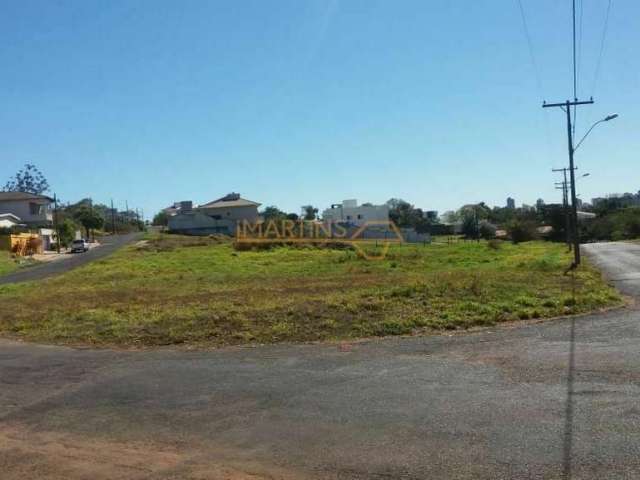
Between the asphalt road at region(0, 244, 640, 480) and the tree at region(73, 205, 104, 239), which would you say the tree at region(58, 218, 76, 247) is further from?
the asphalt road at region(0, 244, 640, 480)

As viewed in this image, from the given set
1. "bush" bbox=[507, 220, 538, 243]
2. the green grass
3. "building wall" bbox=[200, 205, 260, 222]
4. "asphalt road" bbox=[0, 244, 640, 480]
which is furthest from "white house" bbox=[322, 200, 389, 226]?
"asphalt road" bbox=[0, 244, 640, 480]

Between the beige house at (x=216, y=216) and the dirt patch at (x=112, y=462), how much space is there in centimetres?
8591

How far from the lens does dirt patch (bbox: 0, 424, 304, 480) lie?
4402 mm

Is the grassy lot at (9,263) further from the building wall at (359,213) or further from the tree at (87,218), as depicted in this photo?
the building wall at (359,213)

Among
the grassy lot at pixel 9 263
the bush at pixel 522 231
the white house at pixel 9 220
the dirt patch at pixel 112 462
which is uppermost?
the white house at pixel 9 220

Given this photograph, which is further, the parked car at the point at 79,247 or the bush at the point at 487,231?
the bush at the point at 487,231

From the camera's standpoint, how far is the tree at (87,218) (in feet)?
A: 309

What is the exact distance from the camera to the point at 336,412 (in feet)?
18.7

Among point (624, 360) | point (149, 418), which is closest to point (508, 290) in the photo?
point (624, 360)

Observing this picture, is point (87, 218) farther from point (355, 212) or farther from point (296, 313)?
point (296, 313)

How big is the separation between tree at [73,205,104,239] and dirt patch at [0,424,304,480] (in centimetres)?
9248

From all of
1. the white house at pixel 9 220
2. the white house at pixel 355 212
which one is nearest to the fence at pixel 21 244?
the white house at pixel 9 220

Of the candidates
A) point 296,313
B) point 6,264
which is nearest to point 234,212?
point 6,264

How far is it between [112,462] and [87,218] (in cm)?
9827
